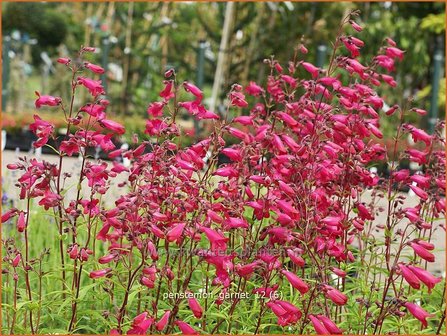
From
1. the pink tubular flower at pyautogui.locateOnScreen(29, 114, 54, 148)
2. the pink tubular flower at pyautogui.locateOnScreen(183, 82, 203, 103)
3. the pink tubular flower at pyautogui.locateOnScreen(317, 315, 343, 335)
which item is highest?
the pink tubular flower at pyautogui.locateOnScreen(183, 82, 203, 103)

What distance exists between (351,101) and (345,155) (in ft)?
0.86

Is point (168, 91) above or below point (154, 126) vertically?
above

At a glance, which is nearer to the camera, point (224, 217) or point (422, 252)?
point (422, 252)

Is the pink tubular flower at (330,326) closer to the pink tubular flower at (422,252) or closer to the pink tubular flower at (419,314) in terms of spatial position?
the pink tubular flower at (419,314)

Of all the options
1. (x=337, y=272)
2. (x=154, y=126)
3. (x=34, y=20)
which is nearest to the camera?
(x=337, y=272)

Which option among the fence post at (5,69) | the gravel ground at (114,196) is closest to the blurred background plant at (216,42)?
the fence post at (5,69)

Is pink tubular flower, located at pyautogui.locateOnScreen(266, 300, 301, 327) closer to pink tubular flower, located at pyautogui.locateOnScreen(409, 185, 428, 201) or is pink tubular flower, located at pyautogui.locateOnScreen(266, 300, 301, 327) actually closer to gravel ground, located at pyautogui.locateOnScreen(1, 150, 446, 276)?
pink tubular flower, located at pyautogui.locateOnScreen(409, 185, 428, 201)

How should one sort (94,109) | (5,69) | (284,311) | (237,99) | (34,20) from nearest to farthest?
(284,311)
(94,109)
(237,99)
(5,69)
(34,20)

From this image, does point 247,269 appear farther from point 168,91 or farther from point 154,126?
point 168,91

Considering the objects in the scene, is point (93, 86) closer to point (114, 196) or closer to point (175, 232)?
point (175, 232)

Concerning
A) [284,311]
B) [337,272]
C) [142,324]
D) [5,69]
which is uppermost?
[337,272]

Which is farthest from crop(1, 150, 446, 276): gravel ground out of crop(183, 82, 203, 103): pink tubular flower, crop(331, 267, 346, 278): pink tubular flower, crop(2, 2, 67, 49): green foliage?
crop(2, 2, 67, 49): green foliage

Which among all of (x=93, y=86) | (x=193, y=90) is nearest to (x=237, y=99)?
(x=193, y=90)

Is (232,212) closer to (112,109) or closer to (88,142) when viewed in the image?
(88,142)
